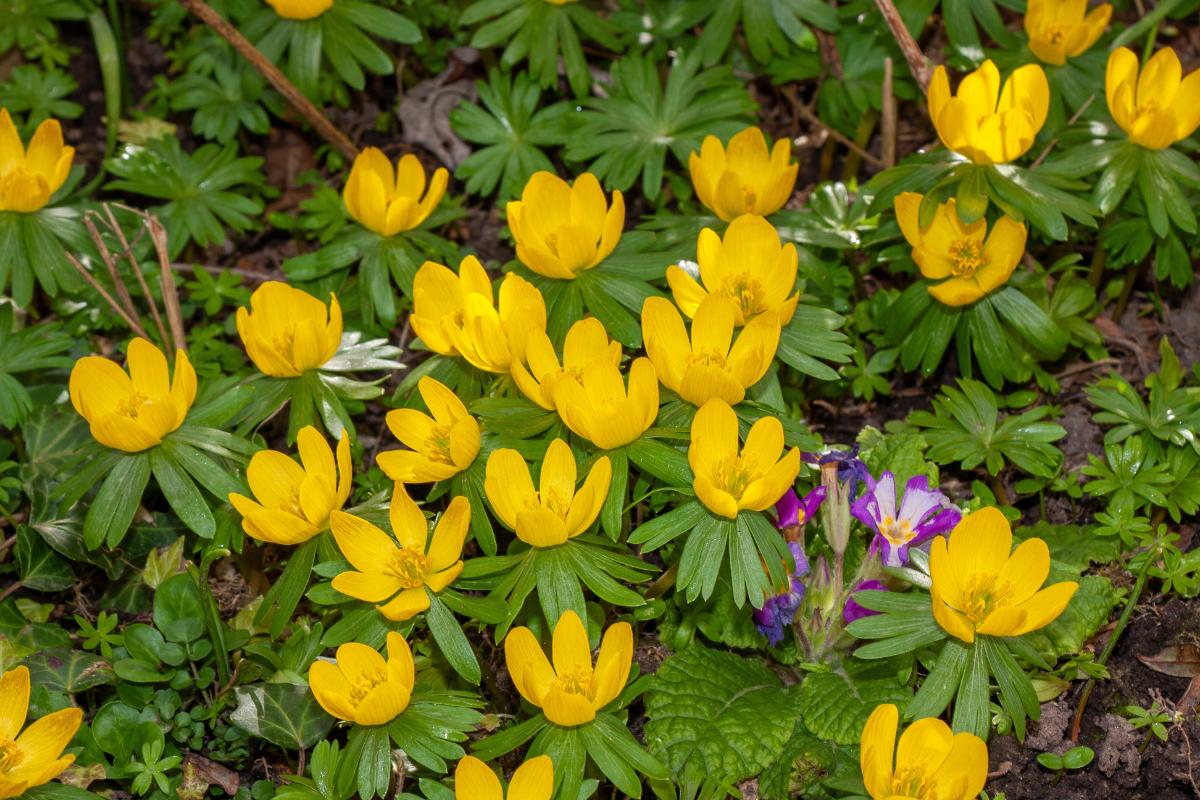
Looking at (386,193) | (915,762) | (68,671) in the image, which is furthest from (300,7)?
(915,762)

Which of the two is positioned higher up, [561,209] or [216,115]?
[561,209]

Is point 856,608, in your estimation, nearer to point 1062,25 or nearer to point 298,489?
point 298,489

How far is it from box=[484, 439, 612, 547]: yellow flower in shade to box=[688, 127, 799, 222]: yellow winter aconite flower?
912 mm

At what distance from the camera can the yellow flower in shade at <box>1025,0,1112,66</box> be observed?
11.1 feet

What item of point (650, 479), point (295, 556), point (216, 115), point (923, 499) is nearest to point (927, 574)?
point (923, 499)

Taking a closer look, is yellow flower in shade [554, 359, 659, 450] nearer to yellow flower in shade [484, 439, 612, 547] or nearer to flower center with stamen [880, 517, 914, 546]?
yellow flower in shade [484, 439, 612, 547]

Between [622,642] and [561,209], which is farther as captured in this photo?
[561,209]

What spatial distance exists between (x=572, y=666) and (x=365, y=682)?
40 centimetres

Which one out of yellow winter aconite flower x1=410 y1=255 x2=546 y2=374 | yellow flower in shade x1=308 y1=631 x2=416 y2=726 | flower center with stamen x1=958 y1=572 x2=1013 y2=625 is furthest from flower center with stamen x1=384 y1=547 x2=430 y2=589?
flower center with stamen x1=958 y1=572 x2=1013 y2=625

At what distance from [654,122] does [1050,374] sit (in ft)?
4.40

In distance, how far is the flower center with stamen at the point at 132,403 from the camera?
2793 mm

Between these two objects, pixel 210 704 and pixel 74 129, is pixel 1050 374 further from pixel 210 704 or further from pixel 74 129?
pixel 74 129

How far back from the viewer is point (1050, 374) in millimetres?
3475

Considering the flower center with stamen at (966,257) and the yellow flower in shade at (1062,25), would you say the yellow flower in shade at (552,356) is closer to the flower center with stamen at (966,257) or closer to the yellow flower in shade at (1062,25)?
the flower center with stamen at (966,257)
